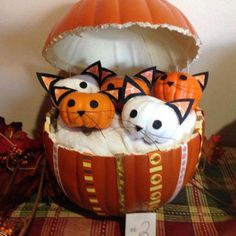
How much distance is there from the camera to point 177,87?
676mm

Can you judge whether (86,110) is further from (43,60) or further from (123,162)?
(43,60)

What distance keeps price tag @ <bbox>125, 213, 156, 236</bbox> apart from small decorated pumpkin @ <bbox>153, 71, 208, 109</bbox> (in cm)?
25

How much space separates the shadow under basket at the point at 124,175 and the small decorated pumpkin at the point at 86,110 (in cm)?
6

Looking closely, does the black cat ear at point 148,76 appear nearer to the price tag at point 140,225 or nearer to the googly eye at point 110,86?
the googly eye at point 110,86

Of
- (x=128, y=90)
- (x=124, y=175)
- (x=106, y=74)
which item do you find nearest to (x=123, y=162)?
(x=124, y=175)

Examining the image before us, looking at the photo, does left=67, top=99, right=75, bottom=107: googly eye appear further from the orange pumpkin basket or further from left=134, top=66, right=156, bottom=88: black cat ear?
left=134, top=66, right=156, bottom=88: black cat ear

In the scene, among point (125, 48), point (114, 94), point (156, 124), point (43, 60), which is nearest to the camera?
point (156, 124)

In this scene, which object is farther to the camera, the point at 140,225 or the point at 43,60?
the point at 43,60

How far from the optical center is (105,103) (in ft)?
2.08

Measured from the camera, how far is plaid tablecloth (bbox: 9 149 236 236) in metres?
0.72

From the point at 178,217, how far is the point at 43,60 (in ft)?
1.96

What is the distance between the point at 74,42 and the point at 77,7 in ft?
0.48

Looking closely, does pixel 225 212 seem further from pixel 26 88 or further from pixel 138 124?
A: pixel 26 88

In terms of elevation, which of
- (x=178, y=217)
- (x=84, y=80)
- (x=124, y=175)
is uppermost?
(x=84, y=80)
